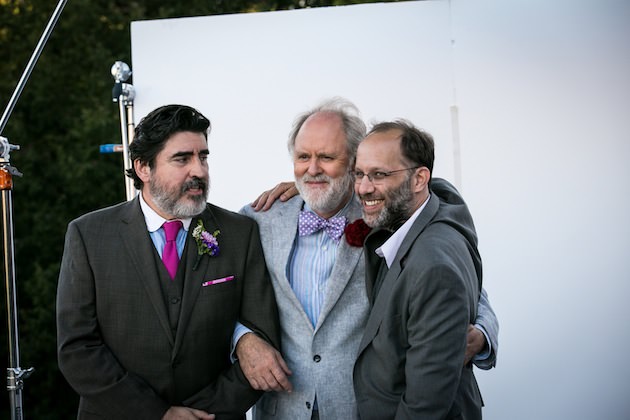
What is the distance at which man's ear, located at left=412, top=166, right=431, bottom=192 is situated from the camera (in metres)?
2.61

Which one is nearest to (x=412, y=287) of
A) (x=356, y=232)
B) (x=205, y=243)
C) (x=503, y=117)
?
(x=356, y=232)

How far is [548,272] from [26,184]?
5.92 metres

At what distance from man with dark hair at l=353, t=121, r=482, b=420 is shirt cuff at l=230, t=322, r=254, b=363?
47 centimetres

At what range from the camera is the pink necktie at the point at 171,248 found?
2.73 metres

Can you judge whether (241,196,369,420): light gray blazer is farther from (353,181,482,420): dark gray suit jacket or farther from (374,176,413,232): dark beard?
(374,176,413,232): dark beard

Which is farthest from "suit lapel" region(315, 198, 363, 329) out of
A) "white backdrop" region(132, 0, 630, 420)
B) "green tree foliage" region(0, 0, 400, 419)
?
"green tree foliage" region(0, 0, 400, 419)

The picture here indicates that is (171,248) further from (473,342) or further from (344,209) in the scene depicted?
(473,342)

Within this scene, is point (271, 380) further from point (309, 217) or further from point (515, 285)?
point (515, 285)

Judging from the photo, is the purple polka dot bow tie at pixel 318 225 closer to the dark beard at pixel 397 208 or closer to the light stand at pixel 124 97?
the dark beard at pixel 397 208

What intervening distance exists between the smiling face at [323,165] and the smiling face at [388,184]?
0.22m

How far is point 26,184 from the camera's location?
804cm

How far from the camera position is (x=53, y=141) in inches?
330

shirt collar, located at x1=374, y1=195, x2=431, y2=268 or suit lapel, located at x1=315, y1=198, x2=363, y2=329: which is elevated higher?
shirt collar, located at x1=374, y1=195, x2=431, y2=268

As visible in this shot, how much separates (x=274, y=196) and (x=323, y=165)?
283mm
